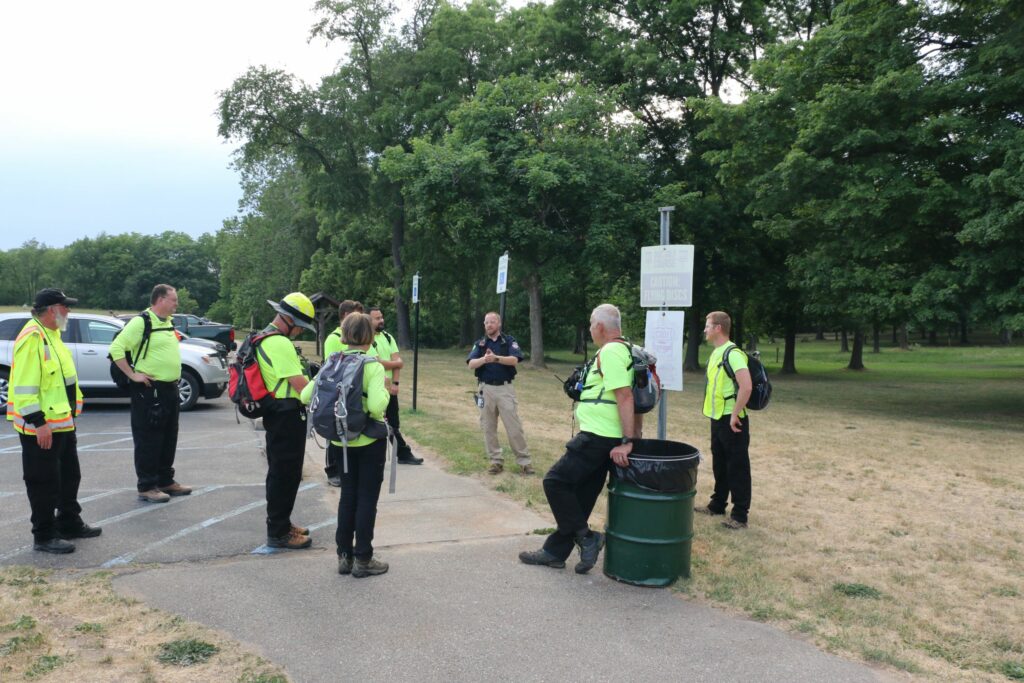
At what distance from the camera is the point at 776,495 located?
771 cm

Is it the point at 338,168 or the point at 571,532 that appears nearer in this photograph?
the point at 571,532

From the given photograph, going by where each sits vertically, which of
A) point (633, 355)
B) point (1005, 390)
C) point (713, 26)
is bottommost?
point (1005, 390)

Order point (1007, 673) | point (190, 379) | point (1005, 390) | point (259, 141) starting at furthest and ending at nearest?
1. point (259, 141)
2. point (1005, 390)
3. point (190, 379)
4. point (1007, 673)

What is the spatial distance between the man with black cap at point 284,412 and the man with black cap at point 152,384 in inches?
76.8

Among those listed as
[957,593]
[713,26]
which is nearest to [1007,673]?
[957,593]

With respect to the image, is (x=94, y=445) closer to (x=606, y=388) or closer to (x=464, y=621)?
(x=464, y=621)

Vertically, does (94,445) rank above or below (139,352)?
below

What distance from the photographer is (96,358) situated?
12.9m

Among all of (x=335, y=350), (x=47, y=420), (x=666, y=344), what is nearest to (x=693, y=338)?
(x=666, y=344)

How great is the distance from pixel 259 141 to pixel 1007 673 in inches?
1451

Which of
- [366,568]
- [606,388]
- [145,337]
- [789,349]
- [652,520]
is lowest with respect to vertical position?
[366,568]

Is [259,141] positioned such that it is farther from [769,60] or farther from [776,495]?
[776,495]

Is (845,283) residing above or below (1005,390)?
above

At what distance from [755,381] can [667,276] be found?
3.81 ft
